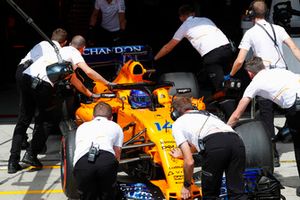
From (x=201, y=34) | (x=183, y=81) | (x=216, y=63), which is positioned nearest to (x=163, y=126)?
(x=216, y=63)

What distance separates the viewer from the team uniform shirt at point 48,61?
27.6ft

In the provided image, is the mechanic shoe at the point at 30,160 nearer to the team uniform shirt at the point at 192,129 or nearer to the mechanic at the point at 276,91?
the mechanic at the point at 276,91

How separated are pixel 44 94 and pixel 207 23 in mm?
2574

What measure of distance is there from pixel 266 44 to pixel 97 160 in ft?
10.4

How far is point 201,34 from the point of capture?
31.3 ft

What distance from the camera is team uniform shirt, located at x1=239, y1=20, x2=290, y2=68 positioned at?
27.9 ft

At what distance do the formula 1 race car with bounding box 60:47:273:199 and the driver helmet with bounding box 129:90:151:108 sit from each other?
0.01 meters

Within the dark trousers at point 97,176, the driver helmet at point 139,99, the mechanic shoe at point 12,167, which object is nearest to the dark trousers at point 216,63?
the driver helmet at point 139,99

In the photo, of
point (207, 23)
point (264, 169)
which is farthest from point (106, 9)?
point (264, 169)

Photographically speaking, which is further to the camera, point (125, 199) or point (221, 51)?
point (221, 51)

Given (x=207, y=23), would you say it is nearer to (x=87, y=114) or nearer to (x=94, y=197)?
(x=87, y=114)

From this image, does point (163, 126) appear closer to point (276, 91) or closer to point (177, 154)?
point (177, 154)

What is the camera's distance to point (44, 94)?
27.5ft

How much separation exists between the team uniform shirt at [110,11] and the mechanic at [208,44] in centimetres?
269
